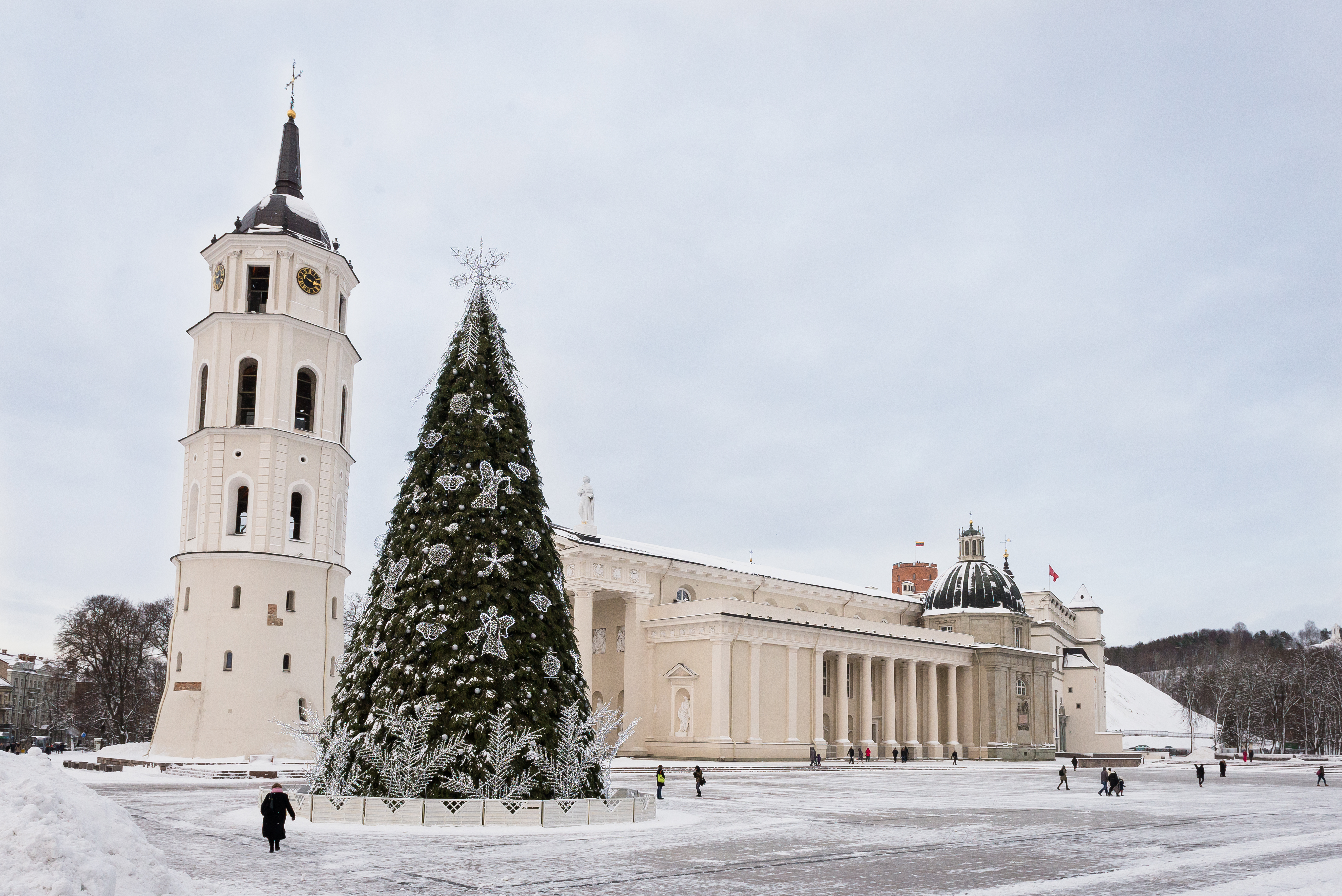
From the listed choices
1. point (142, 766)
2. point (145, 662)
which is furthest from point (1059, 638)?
point (142, 766)

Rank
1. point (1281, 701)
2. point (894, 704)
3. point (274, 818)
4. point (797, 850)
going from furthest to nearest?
point (1281, 701) → point (894, 704) → point (797, 850) → point (274, 818)

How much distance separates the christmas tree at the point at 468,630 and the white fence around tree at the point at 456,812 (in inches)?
15.5

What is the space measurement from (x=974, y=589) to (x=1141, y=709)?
102m

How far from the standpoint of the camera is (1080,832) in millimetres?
21188

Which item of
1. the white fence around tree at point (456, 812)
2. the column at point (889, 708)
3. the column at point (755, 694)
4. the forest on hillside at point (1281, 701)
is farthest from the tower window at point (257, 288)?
the forest on hillside at point (1281, 701)

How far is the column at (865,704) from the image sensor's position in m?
67.9

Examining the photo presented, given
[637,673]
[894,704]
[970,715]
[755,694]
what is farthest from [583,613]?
[970,715]

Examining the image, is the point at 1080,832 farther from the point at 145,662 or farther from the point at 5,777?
the point at 145,662

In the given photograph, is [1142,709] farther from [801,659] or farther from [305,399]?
[305,399]

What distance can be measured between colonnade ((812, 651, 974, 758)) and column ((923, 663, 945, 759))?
0.05 m

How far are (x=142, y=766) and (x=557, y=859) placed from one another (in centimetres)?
3004

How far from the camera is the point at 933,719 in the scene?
72.6m

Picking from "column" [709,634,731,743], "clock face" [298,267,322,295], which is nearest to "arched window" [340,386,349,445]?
"clock face" [298,267,322,295]

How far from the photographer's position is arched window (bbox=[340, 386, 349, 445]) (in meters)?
46.9
